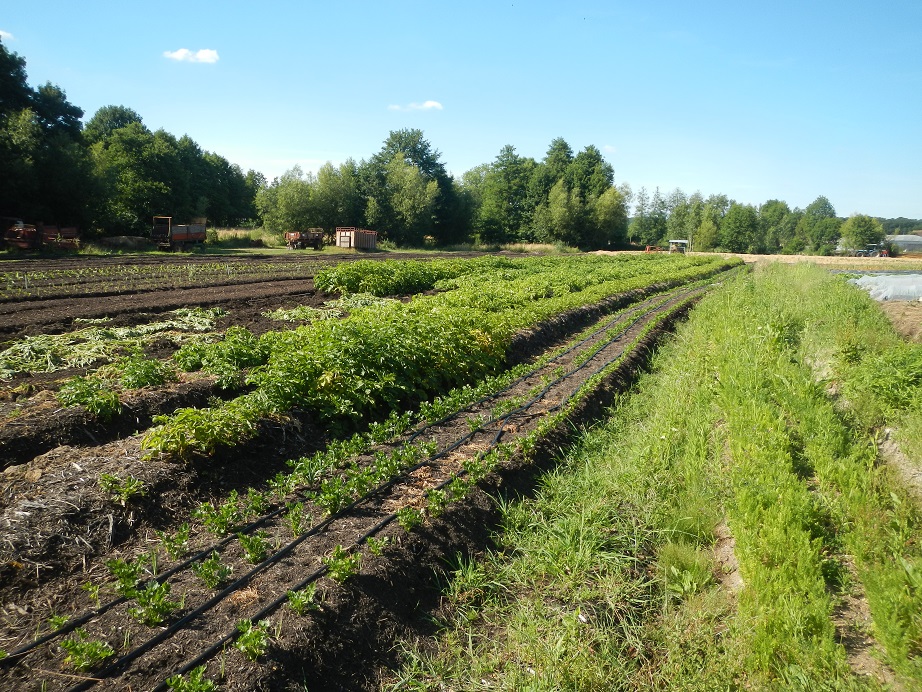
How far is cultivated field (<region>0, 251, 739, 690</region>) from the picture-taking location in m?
3.30

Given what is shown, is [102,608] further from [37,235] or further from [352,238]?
[352,238]

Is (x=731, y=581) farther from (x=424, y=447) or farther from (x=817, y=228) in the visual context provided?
(x=817, y=228)

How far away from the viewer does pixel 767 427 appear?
5961 mm

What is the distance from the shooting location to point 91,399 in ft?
19.0

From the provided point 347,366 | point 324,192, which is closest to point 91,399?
point 347,366

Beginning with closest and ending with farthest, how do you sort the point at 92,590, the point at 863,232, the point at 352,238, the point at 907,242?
the point at 92,590, the point at 352,238, the point at 863,232, the point at 907,242

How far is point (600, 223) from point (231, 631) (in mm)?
68934

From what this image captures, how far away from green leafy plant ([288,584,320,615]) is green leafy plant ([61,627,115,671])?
98 cm

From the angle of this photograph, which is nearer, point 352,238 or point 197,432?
point 197,432

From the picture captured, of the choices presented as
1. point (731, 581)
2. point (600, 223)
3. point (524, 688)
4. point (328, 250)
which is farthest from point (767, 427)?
point (600, 223)

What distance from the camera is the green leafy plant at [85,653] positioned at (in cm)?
292

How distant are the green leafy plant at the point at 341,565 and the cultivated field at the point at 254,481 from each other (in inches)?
0.7

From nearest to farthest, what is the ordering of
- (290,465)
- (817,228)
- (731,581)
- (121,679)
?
(121,679) → (731,581) → (290,465) → (817,228)

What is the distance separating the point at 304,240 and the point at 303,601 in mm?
42280
